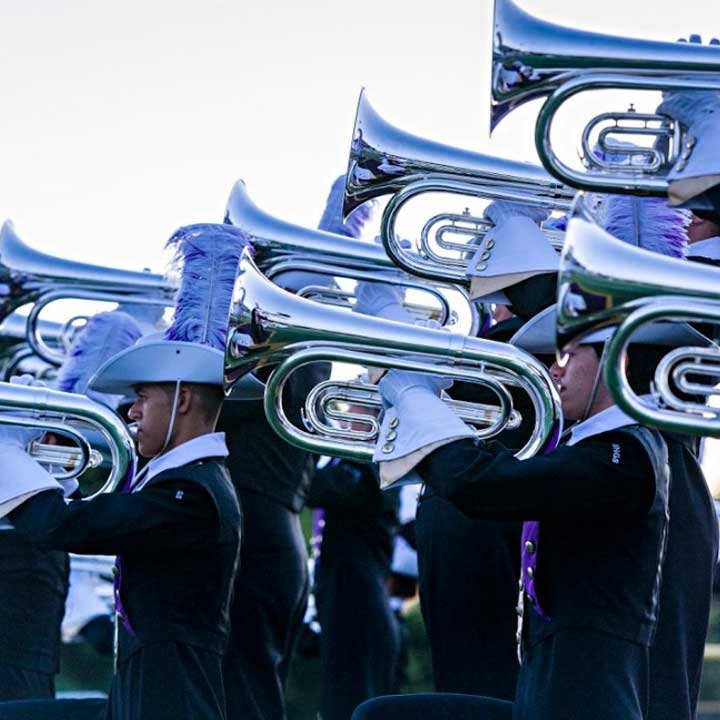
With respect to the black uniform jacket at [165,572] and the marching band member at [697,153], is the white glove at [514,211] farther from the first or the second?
the black uniform jacket at [165,572]

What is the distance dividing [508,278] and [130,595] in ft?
4.10

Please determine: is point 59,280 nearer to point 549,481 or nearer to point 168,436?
point 168,436

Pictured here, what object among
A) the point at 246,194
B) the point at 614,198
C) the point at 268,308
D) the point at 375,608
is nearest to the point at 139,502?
the point at 268,308

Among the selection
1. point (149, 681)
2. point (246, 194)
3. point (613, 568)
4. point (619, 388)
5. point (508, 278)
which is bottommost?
point (149, 681)

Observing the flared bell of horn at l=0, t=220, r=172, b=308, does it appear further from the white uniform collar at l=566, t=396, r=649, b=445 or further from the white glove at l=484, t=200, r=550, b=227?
the white uniform collar at l=566, t=396, r=649, b=445

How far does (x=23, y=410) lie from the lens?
15.1ft

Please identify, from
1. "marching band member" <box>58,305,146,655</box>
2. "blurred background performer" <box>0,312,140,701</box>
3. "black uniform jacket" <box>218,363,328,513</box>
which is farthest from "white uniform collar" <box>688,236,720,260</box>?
"marching band member" <box>58,305,146,655</box>

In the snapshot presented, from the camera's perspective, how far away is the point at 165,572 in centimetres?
432

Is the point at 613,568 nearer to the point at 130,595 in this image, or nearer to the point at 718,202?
the point at 718,202

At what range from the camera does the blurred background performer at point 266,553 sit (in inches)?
216

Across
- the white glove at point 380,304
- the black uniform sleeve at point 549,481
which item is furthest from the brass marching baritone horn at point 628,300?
the white glove at point 380,304

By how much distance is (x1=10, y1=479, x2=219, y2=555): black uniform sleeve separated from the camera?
4.28 meters

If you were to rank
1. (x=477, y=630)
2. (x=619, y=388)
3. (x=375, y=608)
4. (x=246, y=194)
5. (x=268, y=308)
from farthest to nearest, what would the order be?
(x=375, y=608), (x=246, y=194), (x=477, y=630), (x=268, y=308), (x=619, y=388)

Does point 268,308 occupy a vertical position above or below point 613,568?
above
